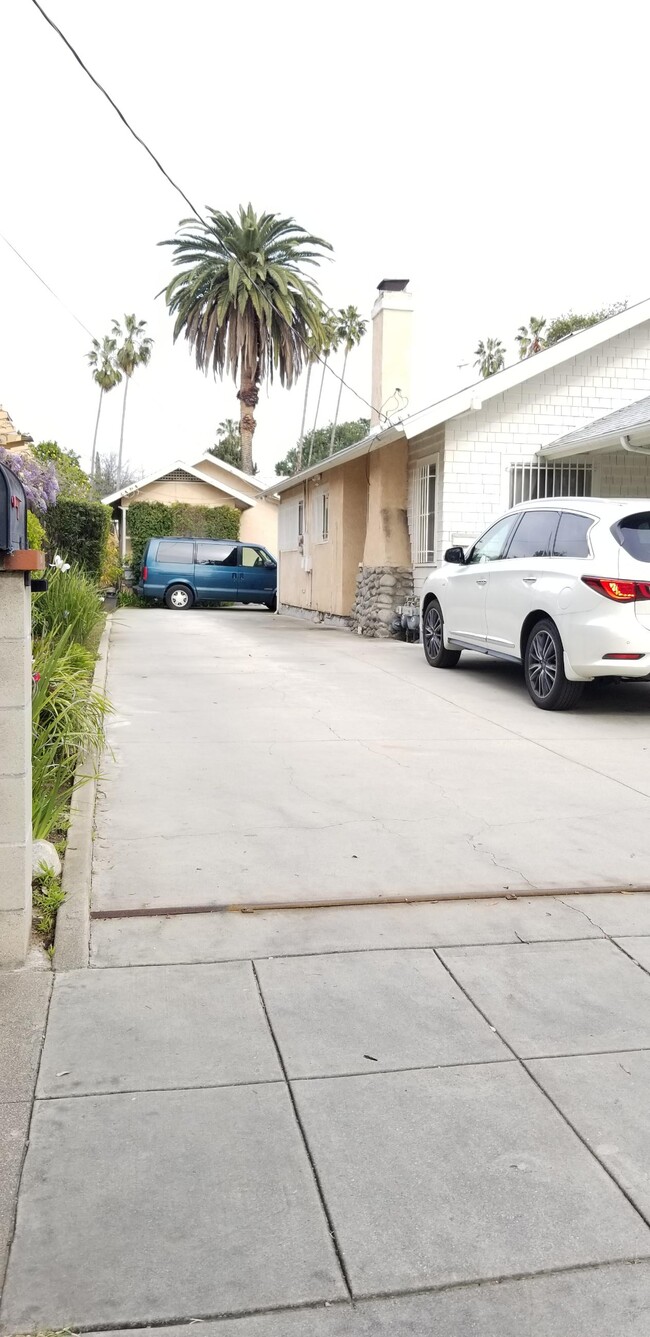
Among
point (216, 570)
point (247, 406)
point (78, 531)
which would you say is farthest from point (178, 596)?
point (247, 406)

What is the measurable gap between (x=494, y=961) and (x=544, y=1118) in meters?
1.08

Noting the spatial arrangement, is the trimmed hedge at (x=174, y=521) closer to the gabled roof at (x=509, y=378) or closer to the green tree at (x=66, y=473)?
the green tree at (x=66, y=473)

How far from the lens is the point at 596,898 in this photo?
4.71 metres

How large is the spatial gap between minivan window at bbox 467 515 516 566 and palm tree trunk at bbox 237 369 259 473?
25151mm

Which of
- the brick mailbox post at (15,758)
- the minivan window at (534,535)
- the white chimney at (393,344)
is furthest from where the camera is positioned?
the white chimney at (393,344)

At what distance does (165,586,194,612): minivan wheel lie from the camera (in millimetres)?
26922

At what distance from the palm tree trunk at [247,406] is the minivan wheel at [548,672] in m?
27.0

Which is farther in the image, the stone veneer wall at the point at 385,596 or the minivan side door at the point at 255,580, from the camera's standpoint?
the minivan side door at the point at 255,580

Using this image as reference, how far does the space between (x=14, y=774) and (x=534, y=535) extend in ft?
23.0

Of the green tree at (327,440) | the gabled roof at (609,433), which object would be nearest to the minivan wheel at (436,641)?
the gabled roof at (609,433)

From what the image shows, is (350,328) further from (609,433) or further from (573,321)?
(609,433)

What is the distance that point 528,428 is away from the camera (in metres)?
15.7

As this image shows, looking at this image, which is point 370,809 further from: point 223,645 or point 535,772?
point 223,645

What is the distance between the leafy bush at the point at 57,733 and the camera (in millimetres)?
5246
